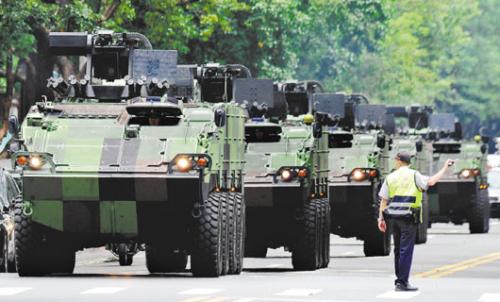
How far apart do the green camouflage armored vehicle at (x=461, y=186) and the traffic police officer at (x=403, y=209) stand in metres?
22.3

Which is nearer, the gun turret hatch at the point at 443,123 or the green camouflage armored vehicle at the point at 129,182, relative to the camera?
the green camouflage armored vehicle at the point at 129,182

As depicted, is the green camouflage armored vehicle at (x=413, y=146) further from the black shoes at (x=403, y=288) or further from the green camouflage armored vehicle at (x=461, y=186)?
the black shoes at (x=403, y=288)

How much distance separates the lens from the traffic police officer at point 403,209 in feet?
79.5

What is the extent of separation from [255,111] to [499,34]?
86.8m

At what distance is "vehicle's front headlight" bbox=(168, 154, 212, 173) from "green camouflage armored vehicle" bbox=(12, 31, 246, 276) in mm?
12

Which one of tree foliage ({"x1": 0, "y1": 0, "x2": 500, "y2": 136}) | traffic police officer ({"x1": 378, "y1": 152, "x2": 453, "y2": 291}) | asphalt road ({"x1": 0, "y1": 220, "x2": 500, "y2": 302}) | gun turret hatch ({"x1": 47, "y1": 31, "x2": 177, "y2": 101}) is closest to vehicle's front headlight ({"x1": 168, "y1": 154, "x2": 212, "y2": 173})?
asphalt road ({"x1": 0, "y1": 220, "x2": 500, "y2": 302})

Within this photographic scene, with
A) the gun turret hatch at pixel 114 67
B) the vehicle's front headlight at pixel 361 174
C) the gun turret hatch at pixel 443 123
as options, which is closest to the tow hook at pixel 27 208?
the gun turret hatch at pixel 114 67

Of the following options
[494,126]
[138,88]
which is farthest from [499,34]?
[138,88]

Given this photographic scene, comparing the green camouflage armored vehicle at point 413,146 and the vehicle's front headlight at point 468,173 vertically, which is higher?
the green camouflage armored vehicle at point 413,146

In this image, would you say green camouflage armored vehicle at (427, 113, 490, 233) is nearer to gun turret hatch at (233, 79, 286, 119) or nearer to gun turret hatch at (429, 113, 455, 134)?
gun turret hatch at (429, 113, 455, 134)

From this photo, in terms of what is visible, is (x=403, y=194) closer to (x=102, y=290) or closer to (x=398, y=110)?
(x=102, y=290)

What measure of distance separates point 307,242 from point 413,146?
14320 mm

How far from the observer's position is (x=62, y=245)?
26.4 meters

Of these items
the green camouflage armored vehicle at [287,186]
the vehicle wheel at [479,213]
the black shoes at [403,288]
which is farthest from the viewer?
the vehicle wheel at [479,213]
